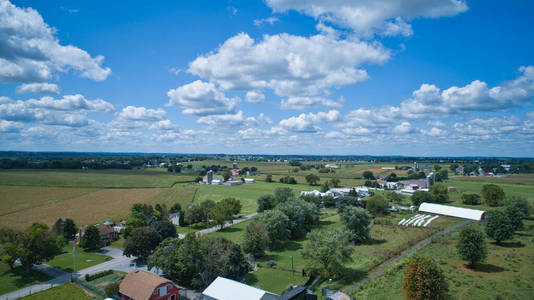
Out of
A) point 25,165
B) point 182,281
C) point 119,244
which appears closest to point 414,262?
point 182,281

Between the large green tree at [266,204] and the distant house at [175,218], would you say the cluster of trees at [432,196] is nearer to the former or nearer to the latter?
the large green tree at [266,204]

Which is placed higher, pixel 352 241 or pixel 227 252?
pixel 227 252

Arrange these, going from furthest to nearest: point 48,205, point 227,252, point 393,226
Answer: point 48,205, point 393,226, point 227,252

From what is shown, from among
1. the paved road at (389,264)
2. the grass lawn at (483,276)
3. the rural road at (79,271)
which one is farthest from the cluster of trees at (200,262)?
the grass lawn at (483,276)

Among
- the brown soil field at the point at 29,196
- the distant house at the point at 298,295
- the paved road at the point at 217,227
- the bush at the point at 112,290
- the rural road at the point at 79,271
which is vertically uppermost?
the brown soil field at the point at 29,196

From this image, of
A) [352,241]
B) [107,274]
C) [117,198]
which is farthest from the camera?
[117,198]

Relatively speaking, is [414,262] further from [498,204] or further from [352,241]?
[498,204]
